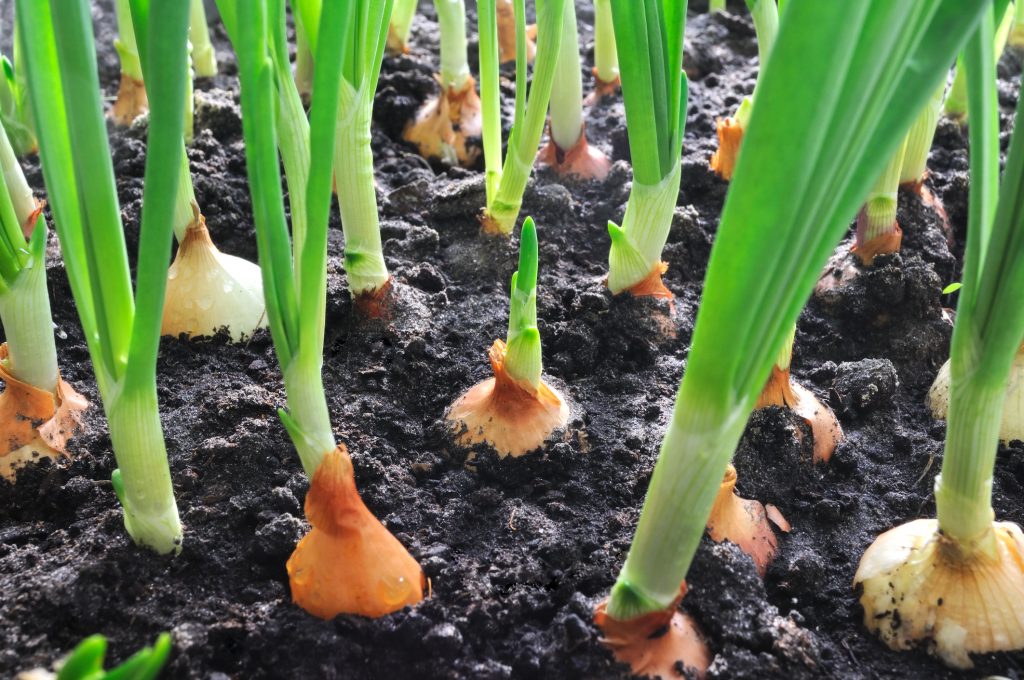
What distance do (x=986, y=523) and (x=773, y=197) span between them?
0.38 metres

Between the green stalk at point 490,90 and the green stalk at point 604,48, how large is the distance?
1.35 feet

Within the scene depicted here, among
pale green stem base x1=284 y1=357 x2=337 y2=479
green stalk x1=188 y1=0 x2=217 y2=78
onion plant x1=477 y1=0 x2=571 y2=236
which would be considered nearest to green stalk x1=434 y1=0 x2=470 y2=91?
onion plant x1=477 y1=0 x2=571 y2=236

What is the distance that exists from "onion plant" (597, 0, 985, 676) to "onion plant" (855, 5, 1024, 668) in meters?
0.15

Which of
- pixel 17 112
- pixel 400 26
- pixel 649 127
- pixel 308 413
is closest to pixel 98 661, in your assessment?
pixel 308 413

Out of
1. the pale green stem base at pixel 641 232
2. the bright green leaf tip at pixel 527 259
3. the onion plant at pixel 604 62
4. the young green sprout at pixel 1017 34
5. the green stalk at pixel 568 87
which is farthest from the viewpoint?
the young green sprout at pixel 1017 34

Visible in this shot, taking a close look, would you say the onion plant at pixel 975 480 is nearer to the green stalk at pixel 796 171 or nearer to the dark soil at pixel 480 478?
the dark soil at pixel 480 478

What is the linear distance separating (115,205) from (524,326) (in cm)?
37

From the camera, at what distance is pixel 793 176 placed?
1.66 feet

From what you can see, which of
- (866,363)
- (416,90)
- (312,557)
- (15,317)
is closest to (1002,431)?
(866,363)

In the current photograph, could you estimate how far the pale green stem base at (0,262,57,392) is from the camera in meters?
0.86

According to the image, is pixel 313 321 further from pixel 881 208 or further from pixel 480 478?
pixel 881 208

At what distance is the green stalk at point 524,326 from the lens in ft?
2.77

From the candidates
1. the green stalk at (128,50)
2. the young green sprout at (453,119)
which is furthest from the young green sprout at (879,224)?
the green stalk at (128,50)

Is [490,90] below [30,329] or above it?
above
